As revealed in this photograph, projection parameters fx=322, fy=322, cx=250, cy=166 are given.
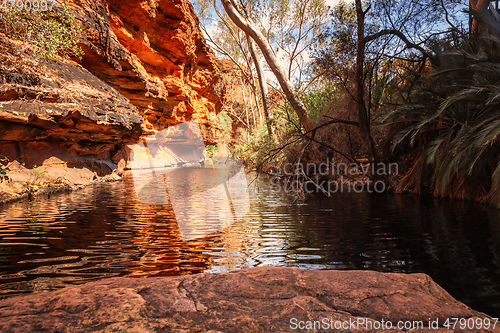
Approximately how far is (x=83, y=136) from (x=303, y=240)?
11.9 m

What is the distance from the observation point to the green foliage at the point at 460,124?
22.6ft

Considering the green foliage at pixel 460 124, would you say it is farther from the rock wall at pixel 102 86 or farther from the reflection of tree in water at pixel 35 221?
the rock wall at pixel 102 86

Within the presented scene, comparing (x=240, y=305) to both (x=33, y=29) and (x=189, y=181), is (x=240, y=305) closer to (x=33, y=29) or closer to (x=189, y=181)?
(x=33, y=29)

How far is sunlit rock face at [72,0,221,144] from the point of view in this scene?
54.3ft

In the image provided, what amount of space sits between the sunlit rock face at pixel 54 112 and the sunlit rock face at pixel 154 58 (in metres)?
3.00

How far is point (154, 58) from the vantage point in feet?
86.1

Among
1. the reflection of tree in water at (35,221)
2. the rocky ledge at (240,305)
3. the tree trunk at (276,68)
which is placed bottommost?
the reflection of tree in water at (35,221)

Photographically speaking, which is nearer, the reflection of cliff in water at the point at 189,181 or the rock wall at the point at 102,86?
the reflection of cliff in water at the point at 189,181

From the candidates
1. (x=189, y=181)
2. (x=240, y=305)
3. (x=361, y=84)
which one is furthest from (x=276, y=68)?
(x=240, y=305)

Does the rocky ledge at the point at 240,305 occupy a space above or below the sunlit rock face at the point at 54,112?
below

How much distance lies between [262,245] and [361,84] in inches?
302

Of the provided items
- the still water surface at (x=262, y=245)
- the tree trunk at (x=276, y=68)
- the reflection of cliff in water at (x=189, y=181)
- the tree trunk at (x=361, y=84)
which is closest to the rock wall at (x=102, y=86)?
the reflection of cliff in water at (x=189, y=181)

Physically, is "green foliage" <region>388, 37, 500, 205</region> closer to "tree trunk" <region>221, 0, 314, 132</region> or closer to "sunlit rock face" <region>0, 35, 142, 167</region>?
"tree trunk" <region>221, 0, 314, 132</region>

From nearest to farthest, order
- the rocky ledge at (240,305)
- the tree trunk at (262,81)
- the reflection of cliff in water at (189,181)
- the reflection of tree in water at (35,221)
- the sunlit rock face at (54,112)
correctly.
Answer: the rocky ledge at (240,305), the reflection of tree in water at (35,221), the reflection of cliff in water at (189,181), the sunlit rock face at (54,112), the tree trunk at (262,81)
